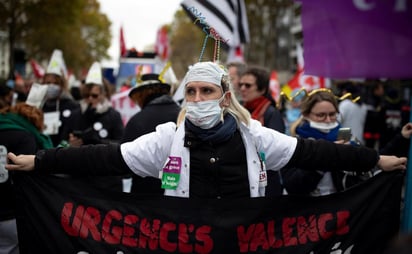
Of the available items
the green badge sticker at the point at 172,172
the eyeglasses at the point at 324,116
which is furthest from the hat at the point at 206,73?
the eyeglasses at the point at 324,116

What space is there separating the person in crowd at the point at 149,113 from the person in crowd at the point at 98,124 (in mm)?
1025

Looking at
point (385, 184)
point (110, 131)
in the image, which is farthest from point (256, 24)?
point (385, 184)

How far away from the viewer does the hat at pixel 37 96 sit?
20.2ft

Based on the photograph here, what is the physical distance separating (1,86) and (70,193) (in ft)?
9.23

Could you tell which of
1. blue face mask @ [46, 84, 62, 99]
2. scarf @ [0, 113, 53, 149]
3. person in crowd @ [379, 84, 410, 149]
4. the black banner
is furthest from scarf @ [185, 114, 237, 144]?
person in crowd @ [379, 84, 410, 149]

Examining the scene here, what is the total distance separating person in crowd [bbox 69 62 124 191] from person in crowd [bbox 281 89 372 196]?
81.6 inches

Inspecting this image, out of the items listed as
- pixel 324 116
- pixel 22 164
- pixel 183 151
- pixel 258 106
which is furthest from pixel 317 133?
pixel 22 164

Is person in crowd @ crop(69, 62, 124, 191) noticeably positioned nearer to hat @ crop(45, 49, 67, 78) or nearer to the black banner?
hat @ crop(45, 49, 67, 78)

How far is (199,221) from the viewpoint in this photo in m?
3.50

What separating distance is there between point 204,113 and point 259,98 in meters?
2.12

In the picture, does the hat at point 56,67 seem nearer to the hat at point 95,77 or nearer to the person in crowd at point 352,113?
the hat at point 95,77

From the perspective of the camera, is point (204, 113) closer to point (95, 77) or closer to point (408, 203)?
point (408, 203)

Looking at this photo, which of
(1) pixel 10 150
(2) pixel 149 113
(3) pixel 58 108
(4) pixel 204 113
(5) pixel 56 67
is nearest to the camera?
(4) pixel 204 113

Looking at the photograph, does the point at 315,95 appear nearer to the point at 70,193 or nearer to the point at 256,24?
the point at 70,193
